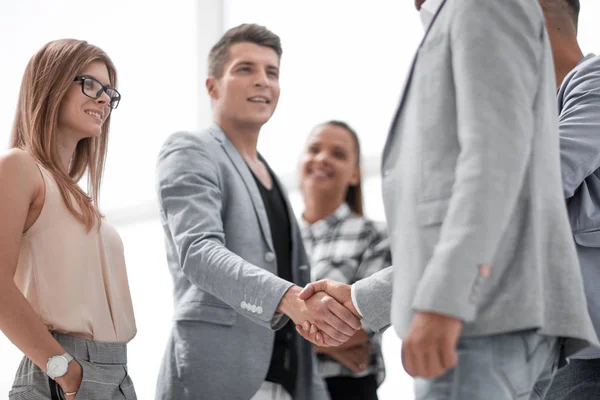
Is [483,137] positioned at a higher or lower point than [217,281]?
higher

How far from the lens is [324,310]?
1.89m

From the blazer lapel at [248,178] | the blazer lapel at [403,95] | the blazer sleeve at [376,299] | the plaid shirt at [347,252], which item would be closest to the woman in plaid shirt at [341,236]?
the plaid shirt at [347,252]

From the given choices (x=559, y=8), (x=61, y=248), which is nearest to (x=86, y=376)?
(x=61, y=248)

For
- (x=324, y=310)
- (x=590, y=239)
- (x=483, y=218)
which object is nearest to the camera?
(x=483, y=218)

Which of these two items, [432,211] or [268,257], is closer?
[432,211]

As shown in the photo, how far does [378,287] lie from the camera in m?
1.71

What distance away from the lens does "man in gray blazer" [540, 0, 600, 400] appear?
1654 mm

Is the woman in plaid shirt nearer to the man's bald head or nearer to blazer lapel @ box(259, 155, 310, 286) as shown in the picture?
blazer lapel @ box(259, 155, 310, 286)

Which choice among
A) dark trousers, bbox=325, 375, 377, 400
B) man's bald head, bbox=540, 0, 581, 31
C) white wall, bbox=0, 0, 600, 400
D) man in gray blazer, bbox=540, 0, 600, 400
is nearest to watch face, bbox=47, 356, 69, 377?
man in gray blazer, bbox=540, 0, 600, 400

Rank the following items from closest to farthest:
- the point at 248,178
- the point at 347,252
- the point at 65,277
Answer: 1. the point at 65,277
2. the point at 248,178
3. the point at 347,252

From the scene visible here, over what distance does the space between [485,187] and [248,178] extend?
119 centimetres

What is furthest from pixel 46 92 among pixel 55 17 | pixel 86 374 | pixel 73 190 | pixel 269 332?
pixel 55 17

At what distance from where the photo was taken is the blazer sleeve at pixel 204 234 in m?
1.89

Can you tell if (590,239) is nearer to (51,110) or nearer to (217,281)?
(217,281)
